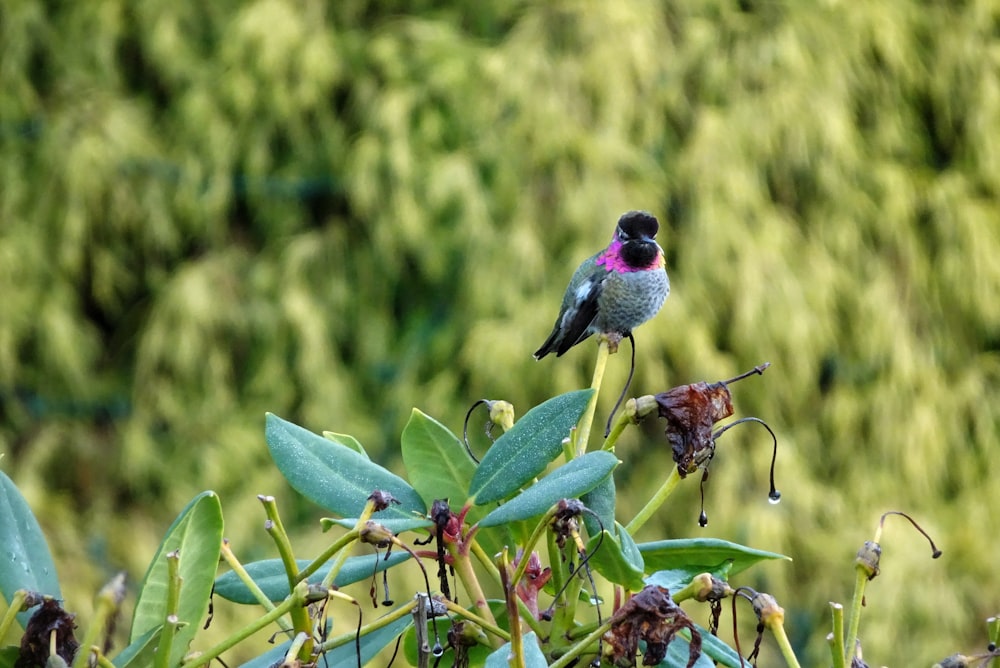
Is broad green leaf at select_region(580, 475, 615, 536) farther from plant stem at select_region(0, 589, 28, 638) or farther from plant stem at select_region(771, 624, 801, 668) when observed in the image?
plant stem at select_region(0, 589, 28, 638)

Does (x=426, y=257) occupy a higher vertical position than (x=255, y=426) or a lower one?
higher

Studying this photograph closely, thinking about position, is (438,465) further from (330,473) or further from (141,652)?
(141,652)

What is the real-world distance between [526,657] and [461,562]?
0.29 ft

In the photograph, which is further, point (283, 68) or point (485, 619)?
point (283, 68)

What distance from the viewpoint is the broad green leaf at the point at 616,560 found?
2.09ft

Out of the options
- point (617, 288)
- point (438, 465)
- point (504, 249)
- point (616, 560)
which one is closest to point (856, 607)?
point (616, 560)

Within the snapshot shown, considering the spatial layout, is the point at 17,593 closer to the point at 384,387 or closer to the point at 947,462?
the point at 384,387

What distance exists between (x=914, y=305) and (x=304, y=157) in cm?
202

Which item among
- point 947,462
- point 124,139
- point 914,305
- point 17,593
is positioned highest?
point 17,593

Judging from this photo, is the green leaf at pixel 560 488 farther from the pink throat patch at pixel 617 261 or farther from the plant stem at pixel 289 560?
the pink throat patch at pixel 617 261

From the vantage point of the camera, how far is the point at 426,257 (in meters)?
3.70

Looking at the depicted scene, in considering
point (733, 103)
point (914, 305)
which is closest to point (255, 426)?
point (733, 103)

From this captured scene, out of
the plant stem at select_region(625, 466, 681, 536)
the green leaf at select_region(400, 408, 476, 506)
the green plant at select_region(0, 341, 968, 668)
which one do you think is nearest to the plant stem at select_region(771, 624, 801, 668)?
the green plant at select_region(0, 341, 968, 668)

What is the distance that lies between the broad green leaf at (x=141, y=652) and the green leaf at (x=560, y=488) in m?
0.19
